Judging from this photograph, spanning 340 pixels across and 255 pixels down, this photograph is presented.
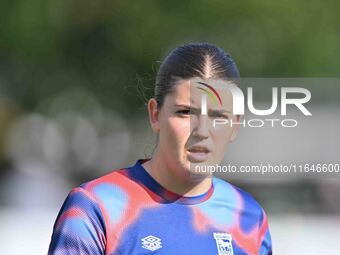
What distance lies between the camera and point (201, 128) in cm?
204

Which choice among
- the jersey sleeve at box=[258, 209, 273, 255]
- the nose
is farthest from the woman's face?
the jersey sleeve at box=[258, 209, 273, 255]

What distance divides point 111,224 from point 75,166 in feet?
15.0

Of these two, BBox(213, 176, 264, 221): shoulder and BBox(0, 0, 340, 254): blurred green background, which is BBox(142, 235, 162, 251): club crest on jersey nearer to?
BBox(213, 176, 264, 221): shoulder

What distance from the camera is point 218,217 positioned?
2111mm

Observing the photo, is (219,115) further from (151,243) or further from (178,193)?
(151,243)

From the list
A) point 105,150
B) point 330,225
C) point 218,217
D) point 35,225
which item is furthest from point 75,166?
point 218,217

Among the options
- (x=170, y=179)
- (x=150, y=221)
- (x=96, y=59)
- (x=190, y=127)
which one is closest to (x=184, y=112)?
(x=190, y=127)

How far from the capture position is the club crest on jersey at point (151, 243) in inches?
76.0

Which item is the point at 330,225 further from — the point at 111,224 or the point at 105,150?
the point at 111,224

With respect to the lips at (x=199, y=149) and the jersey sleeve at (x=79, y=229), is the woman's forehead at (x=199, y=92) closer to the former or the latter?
the lips at (x=199, y=149)

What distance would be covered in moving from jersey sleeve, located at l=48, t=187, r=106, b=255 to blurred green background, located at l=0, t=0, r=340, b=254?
14.0 ft

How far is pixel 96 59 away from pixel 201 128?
194 inches

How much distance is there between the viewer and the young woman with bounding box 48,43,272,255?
1.93 m

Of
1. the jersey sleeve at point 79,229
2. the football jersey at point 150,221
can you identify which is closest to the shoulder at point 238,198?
the football jersey at point 150,221
